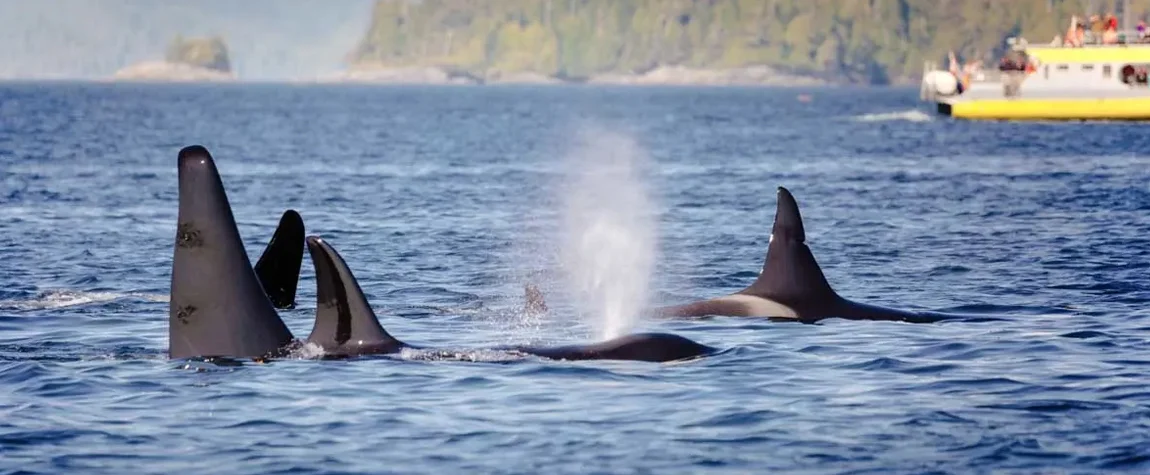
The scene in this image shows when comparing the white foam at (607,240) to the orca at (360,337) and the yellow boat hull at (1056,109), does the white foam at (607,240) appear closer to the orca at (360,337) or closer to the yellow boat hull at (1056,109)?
the orca at (360,337)

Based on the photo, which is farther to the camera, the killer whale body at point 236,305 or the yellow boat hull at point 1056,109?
the yellow boat hull at point 1056,109

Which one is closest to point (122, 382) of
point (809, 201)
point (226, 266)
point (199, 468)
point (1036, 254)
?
point (226, 266)

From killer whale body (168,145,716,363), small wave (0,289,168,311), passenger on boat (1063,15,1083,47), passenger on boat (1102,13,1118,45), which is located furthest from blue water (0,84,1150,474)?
passenger on boat (1102,13,1118,45)

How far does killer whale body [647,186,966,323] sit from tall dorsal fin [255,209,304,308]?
4.41m

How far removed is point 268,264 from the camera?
21406 mm

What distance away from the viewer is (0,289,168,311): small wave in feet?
79.2

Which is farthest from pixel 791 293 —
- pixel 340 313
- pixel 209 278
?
pixel 209 278

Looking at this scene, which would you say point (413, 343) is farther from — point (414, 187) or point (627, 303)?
point (414, 187)

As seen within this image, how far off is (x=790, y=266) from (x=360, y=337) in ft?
20.2

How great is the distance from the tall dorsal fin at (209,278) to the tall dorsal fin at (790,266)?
23.1 ft

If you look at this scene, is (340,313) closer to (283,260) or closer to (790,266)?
(283,260)

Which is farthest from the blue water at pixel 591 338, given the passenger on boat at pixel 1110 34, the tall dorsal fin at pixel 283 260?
the passenger on boat at pixel 1110 34

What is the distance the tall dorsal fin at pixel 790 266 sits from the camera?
2175cm

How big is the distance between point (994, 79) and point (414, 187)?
213 feet
